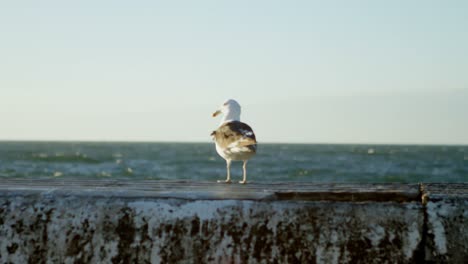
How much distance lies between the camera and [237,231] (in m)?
2.06

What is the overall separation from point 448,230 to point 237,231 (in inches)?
24.5

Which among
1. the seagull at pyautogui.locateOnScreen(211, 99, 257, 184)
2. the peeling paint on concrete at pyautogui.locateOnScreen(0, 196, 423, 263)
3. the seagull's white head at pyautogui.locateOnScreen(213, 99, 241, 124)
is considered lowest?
the peeling paint on concrete at pyautogui.locateOnScreen(0, 196, 423, 263)

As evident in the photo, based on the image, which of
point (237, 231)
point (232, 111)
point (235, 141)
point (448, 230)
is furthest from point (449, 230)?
point (232, 111)

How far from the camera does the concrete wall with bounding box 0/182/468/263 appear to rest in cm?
203

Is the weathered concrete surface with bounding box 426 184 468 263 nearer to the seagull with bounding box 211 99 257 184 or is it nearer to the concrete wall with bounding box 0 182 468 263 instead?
the concrete wall with bounding box 0 182 468 263

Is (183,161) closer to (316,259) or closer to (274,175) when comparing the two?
(274,175)

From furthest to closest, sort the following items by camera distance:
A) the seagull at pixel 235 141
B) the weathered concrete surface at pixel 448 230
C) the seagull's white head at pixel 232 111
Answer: the seagull's white head at pixel 232 111 → the seagull at pixel 235 141 → the weathered concrete surface at pixel 448 230

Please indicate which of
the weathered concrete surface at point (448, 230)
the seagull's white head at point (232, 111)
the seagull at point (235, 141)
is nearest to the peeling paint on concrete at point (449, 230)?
the weathered concrete surface at point (448, 230)

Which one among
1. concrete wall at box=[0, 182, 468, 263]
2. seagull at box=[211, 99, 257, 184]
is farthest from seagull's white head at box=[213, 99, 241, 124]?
concrete wall at box=[0, 182, 468, 263]

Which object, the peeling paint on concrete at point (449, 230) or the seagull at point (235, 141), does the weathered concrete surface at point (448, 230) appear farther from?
the seagull at point (235, 141)

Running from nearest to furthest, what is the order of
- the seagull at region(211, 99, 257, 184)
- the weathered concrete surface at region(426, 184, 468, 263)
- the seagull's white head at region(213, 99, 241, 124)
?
the weathered concrete surface at region(426, 184, 468, 263) → the seagull at region(211, 99, 257, 184) → the seagull's white head at region(213, 99, 241, 124)

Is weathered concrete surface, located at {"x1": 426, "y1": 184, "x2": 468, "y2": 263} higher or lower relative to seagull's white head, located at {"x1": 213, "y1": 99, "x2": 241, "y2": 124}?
lower

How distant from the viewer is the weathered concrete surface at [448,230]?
2.01 metres

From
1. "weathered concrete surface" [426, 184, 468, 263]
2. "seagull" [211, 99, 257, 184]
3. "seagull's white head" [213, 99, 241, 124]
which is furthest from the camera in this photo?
"seagull's white head" [213, 99, 241, 124]
